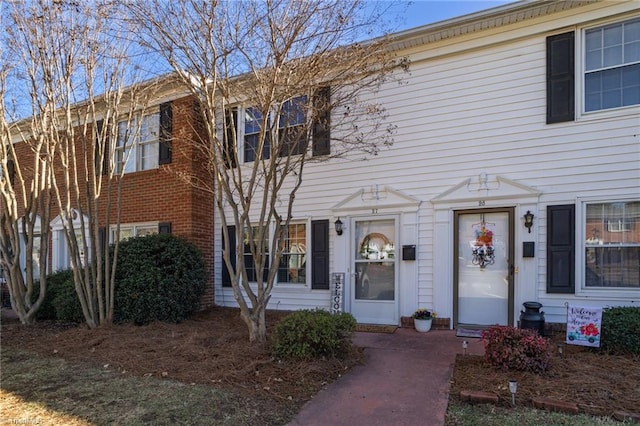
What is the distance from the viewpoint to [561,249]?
236 inches

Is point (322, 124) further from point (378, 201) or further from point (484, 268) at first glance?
point (484, 268)

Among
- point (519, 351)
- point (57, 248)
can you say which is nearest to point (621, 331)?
point (519, 351)

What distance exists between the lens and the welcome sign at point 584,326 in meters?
4.98

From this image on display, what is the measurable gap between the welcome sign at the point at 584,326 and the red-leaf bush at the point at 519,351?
3.61 feet

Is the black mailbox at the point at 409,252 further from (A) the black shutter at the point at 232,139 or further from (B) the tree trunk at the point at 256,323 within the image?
(A) the black shutter at the point at 232,139

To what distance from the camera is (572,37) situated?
607cm

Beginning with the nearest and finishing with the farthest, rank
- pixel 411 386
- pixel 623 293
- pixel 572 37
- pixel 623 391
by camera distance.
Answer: pixel 623 391 → pixel 411 386 → pixel 623 293 → pixel 572 37

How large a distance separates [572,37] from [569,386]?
5.05 meters

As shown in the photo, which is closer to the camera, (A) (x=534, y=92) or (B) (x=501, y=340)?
(B) (x=501, y=340)

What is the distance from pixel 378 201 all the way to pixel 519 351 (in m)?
3.67

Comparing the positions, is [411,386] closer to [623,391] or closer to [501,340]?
[501,340]

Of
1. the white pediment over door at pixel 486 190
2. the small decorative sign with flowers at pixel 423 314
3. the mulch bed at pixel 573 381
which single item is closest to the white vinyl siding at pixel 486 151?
the white pediment over door at pixel 486 190

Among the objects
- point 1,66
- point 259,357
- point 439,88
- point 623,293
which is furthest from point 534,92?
point 1,66

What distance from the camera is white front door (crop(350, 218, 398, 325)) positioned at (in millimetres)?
7246
